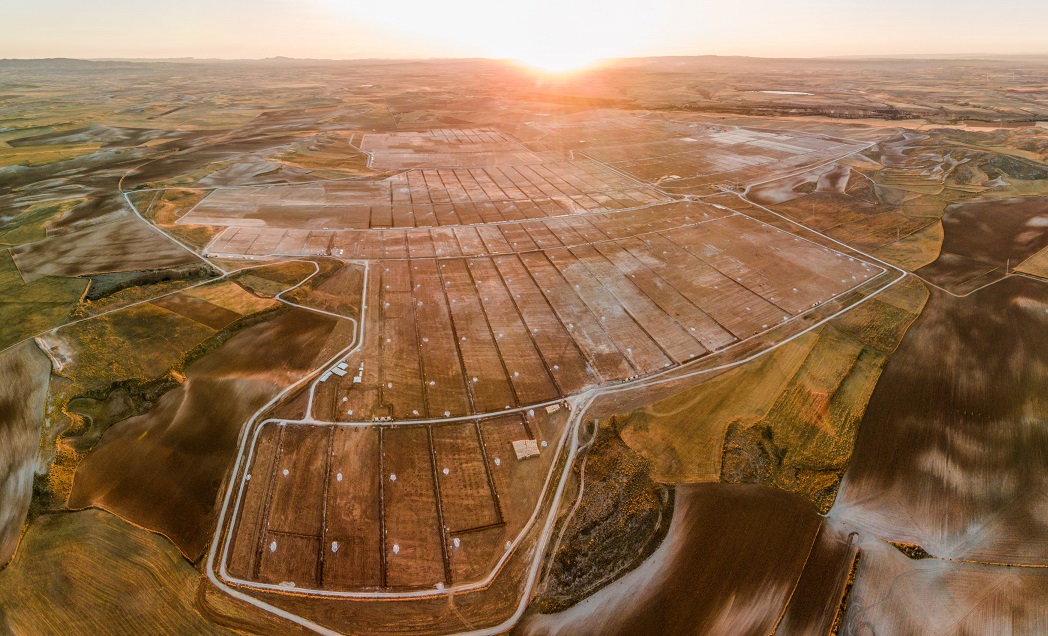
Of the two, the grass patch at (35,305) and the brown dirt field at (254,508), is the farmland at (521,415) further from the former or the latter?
the grass patch at (35,305)

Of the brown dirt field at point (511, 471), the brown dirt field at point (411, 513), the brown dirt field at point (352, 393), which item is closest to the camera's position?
the brown dirt field at point (411, 513)

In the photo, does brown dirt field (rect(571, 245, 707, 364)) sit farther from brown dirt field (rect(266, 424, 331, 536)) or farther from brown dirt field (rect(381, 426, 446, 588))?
brown dirt field (rect(266, 424, 331, 536))

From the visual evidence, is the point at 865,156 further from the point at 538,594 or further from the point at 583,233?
the point at 538,594

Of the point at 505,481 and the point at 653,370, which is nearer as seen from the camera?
the point at 505,481

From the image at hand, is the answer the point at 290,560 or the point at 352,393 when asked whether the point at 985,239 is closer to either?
the point at 352,393

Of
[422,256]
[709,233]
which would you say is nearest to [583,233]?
[709,233]

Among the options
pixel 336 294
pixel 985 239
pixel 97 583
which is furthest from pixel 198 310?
pixel 985 239

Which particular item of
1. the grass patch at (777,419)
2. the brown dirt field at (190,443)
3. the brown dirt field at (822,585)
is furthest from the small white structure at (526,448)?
the brown dirt field at (190,443)

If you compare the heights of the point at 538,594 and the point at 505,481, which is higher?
the point at 505,481
